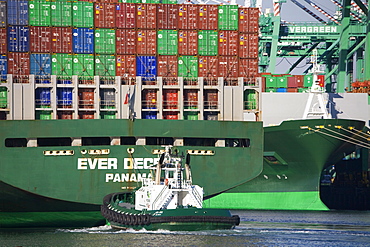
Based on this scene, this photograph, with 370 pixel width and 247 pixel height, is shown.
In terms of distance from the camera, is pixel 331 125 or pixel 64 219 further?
pixel 331 125

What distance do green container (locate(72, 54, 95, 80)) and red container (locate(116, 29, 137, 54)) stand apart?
1522 mm

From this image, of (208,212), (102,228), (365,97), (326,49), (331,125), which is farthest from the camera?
(326,49)

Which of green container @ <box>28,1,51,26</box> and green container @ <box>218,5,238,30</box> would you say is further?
green container @ <box>218,5,238,30</box>

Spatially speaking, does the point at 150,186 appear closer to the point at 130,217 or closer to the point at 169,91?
the point at 130,217

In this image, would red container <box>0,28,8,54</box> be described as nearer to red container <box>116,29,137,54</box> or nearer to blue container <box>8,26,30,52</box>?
blue container <box>8,26,30,52</box>

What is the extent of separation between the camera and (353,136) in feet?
197

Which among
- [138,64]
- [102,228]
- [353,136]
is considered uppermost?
[138,64]

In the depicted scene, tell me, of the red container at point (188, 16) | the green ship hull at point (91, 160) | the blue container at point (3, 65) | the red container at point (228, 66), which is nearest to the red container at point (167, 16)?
the red container at point (188, 16)

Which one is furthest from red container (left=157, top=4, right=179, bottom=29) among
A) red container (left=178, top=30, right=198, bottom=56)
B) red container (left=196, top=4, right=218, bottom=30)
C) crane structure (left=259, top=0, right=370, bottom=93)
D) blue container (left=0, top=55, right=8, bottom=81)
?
crane structure (left=259, top=0, right=370, bottom=93)

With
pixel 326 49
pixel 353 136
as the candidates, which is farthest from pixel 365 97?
pixel 326 49

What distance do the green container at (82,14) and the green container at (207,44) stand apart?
5.62 meters

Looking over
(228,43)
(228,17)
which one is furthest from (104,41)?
(228,17)

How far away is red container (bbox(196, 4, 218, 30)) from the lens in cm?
4653

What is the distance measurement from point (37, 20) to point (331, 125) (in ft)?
72.0
